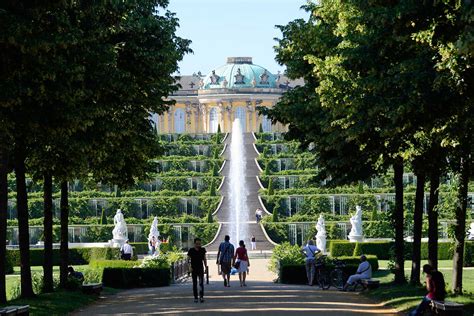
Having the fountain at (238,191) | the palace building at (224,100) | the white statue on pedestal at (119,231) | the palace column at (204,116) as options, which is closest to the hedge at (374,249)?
the white statue on pedestal at (119,231)

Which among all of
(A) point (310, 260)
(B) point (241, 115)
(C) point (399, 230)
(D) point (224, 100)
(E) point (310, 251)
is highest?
(D) point (224, 100)

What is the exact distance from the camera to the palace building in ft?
487

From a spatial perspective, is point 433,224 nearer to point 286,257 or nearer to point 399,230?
point 399,230

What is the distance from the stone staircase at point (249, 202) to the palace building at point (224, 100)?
5103 cm

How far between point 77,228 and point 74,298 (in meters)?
38.7

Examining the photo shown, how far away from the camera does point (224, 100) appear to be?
149 m

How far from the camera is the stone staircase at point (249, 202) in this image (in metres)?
60.2

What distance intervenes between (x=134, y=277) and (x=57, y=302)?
904cm

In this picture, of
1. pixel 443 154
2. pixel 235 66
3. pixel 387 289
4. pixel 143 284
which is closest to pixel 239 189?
pixel 143 284

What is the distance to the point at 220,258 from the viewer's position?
26.1 m

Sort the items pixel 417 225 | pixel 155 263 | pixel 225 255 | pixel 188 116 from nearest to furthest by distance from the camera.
Result: pixel 417 225, pixel 225 255, pixel 155 263, pixel 188 116

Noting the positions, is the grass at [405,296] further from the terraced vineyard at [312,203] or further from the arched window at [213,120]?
the arched window at [213,120]

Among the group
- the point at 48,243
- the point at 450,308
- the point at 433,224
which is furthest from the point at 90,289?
the point at 450,308

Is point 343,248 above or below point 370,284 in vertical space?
below
